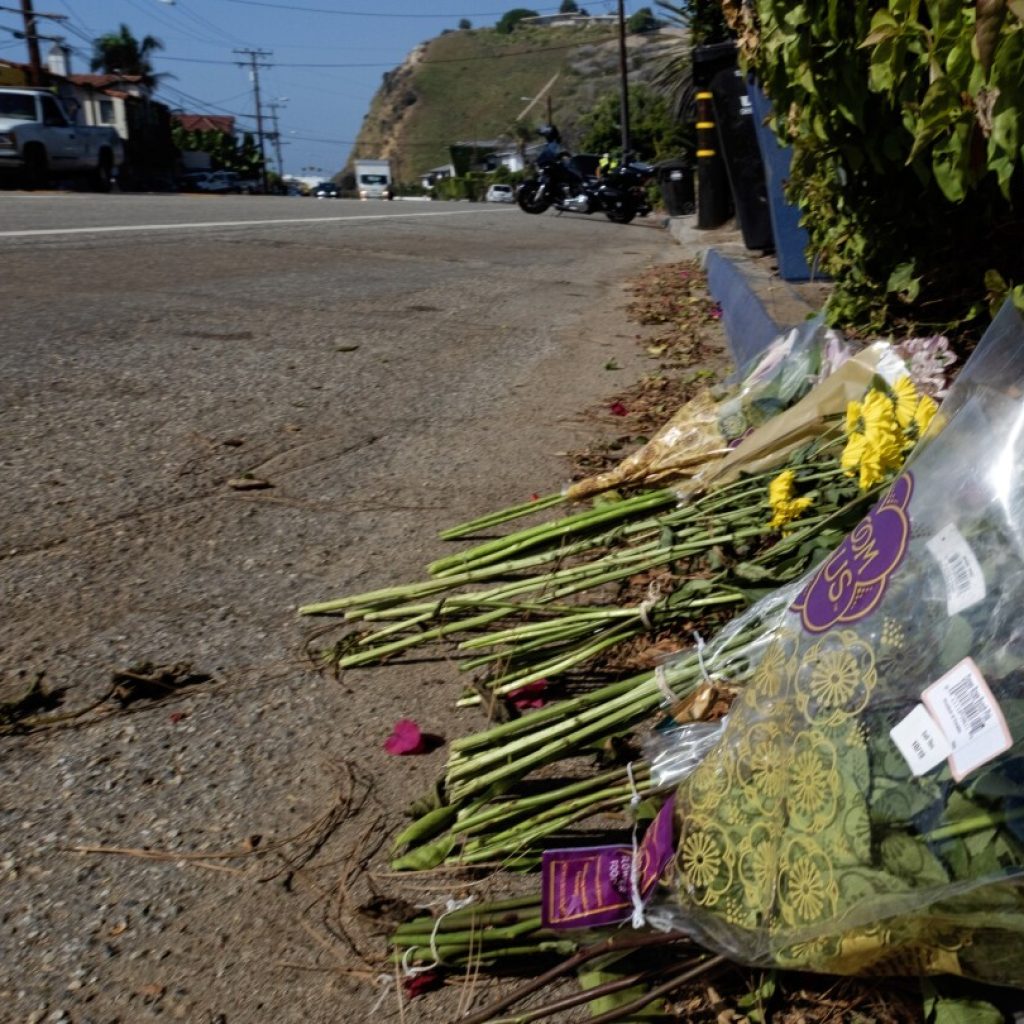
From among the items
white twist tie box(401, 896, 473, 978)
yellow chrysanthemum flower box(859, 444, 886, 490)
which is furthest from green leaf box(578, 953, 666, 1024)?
yellow chrysanthemum flower box(859, 444, 886, 490)

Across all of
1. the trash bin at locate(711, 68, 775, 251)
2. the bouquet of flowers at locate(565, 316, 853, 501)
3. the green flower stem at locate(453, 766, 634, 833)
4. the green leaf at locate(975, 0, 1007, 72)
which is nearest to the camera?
the green leaf at locate(975, 0, 1007, 72)

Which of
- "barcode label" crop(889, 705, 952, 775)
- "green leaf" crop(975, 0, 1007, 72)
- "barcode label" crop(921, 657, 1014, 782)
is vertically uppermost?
"green leaf" crop(975, 0, 1007, 72)

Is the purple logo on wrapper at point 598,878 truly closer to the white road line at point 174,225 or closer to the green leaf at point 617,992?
the green leaf at point 617,992

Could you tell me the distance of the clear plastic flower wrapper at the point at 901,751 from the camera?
1386 millimetres

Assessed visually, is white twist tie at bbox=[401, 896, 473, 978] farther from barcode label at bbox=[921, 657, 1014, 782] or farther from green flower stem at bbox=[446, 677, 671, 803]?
barcode label at bbox=[921, 657, 1014, 782]

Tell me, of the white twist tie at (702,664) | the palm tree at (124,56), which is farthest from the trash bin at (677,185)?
the palm tree at (124,56)

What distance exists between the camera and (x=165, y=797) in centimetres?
229

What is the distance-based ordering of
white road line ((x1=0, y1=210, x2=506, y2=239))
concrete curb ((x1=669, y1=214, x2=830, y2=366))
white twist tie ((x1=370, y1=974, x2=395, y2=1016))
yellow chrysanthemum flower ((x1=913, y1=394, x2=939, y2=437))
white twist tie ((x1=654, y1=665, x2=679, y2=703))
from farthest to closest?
white road line ((x1=0, y1=210, x2=506, y2=239)) < concrete curb ((x1=669, y1=214, x2=830, y2=366)) < yellow chrysanthemum flower ((x1=913, y1=394, x2=939, y2=437)) < white twist tie ((x1=654, y1=665, x2=679, y2=703)) < white twist tie ((x1=370, y1=974, x2=395, y2=1016))

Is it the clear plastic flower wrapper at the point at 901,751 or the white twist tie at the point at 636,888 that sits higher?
the clear plastic flower wrapper at the point at 901,751

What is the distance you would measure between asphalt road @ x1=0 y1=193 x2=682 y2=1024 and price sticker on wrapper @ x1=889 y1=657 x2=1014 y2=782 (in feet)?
2.65

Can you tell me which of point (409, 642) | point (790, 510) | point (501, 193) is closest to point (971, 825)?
point (790, 510)

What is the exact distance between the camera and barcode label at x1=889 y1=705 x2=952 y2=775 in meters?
1.41

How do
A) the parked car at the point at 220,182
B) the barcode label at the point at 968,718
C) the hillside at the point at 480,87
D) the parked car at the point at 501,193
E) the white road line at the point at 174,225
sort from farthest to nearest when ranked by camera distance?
the hillside at the point at 480,87, the parked car at the point at 501,193, the parked car at the point at 220,182, the white road line at the point at 174,225, the barcode label at the point at 968,718

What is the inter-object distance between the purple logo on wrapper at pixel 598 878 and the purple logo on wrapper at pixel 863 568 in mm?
389
